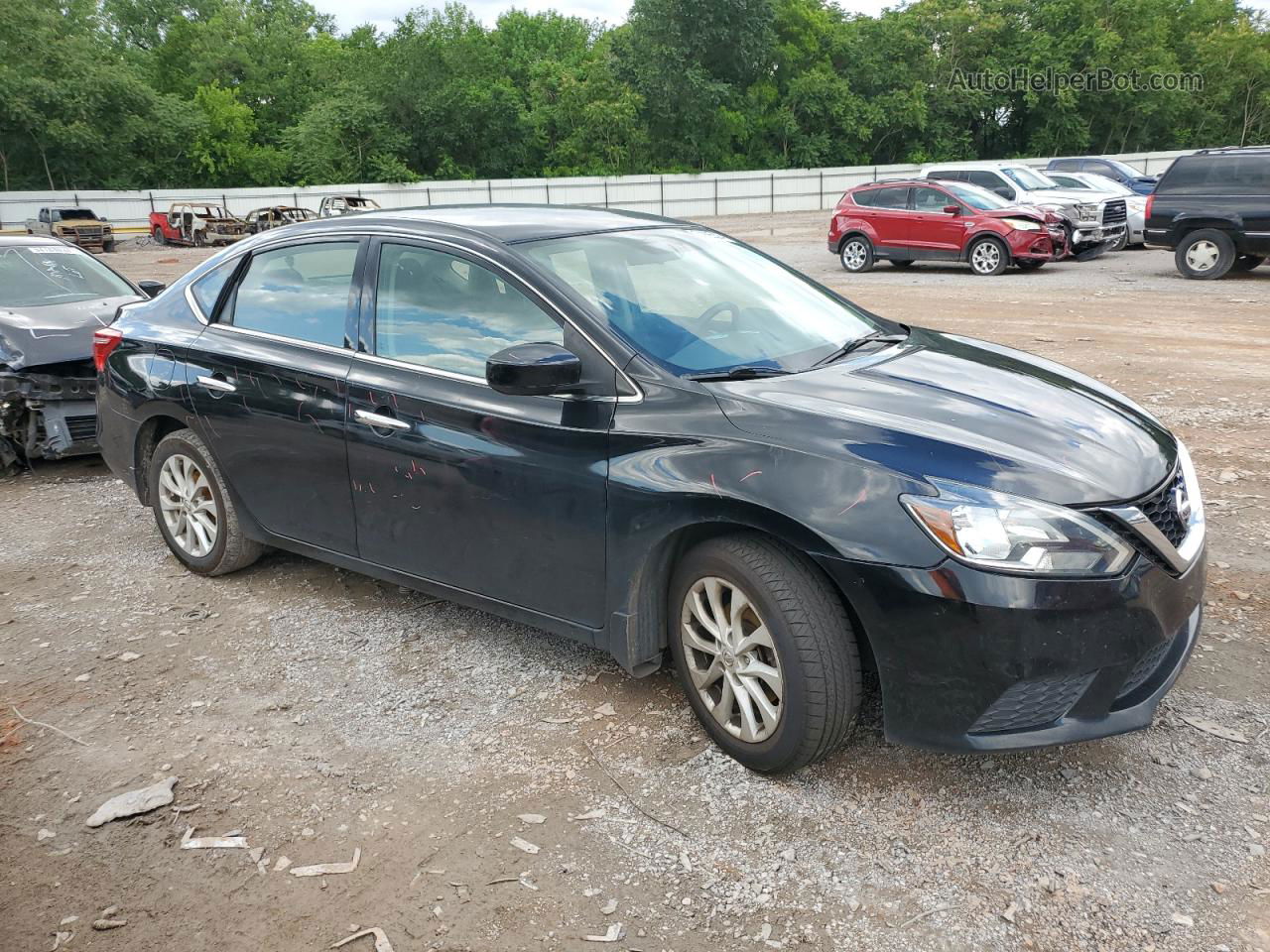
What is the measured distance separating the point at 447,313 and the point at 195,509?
1.98 m

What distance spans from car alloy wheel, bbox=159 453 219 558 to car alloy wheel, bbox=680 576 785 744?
2700 mm

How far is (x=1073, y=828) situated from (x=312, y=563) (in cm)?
377

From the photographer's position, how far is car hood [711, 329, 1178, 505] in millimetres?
2873

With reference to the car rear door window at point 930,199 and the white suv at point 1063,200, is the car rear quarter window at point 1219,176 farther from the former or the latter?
the car rear door window at point 930,199

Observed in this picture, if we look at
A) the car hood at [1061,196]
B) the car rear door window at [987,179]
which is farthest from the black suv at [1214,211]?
the car rear door window at [987,179]

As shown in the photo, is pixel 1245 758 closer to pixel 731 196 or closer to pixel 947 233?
pixel 947 233

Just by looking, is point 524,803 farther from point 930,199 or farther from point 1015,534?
point 930,199

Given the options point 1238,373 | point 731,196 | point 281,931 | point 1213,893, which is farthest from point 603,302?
point 731,196

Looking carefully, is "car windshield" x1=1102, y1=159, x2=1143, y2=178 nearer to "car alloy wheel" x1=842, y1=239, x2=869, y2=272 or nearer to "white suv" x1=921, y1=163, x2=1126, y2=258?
"white suv" x1=921, y1=163, x2=1126, y2=258

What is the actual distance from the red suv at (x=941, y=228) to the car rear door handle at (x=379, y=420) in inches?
610

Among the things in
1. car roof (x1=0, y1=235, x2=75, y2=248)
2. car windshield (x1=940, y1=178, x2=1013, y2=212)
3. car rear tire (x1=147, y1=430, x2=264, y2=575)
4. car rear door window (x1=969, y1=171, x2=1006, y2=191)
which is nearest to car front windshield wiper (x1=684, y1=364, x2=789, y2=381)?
car rear tire (x1=147, y1=430, x2=264, y2=575)

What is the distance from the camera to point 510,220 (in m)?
4.10

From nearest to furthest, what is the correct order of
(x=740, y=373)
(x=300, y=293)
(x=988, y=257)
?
(x=740, y=373)
(x=300, y=293)
(x=988, y=257)

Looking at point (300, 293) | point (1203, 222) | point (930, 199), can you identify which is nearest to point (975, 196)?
point (930, 199)
